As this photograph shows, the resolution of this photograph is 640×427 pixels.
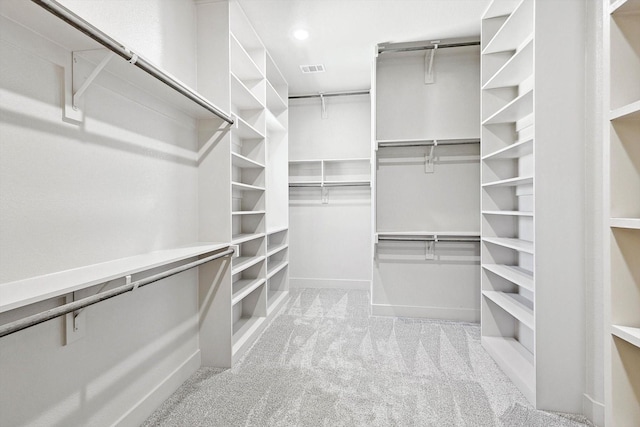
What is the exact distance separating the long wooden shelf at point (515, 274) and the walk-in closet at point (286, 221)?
A: 0.18 feet

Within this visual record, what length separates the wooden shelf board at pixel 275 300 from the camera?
3.19 metres

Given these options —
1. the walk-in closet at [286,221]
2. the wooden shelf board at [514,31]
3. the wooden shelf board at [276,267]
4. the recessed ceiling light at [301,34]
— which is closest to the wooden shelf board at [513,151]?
the walk-in closet at [286,221]

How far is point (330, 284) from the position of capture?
13.9 feet

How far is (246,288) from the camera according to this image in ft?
8.46

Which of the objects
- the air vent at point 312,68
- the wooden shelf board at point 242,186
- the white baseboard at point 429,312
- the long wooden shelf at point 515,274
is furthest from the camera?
the air vent at point 312,68

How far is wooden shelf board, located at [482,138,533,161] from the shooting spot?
6.51ft

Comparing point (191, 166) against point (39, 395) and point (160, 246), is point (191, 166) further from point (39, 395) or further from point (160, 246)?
point (39, 395)

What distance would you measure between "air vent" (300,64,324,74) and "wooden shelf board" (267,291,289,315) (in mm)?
2646

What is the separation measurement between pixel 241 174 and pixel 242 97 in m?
0.78

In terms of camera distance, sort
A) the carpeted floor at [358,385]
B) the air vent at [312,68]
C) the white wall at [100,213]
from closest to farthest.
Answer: the white wall at [100,213] → the carpeted floor at [358,385] → the air vent at [312,68]

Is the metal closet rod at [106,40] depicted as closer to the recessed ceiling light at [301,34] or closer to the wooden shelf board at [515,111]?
the recessed ceiling light at [301,34]

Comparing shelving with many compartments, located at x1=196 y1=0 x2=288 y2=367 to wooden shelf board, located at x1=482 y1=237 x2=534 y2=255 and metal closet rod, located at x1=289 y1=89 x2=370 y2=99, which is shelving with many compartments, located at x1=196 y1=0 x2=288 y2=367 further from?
wooden shelf board, located at x1=482 y1=237 x2=534 y2=255

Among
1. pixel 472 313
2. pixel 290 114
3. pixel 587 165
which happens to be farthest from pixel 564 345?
pixel 290 114

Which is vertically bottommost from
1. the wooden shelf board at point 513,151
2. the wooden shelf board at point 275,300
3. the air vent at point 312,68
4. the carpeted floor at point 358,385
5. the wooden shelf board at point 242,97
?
the carpeted floor at point 358,385
